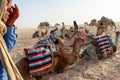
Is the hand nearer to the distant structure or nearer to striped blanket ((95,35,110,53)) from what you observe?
striped blanket ((95,35,110,53))

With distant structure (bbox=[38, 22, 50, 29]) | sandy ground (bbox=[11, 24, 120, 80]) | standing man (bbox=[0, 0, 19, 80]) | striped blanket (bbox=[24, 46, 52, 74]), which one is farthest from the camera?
distant structure (bbox=[38, 22, 50, 29])

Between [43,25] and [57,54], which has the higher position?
[57,54]

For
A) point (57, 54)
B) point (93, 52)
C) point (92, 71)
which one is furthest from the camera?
point (93, 52)

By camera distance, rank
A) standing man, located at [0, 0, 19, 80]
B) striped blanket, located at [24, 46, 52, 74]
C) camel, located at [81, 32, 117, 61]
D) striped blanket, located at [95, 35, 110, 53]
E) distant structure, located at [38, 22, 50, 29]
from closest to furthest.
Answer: standing man, located at [0, 0, 19, 80]
striped blanket, located at [24, 46, 52, 74]
striped blanket, located at [95, 35, 110, 53]
camel, located at [81, 32, 117, 61]
distant structure, located at [38, 22, 50, 29]

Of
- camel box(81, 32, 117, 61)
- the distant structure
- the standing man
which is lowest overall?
the distant structure

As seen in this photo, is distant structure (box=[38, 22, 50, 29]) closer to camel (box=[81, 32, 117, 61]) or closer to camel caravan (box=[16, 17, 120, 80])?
camel (box=[81, 32, 117, 61])

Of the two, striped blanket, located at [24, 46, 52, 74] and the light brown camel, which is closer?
striped blanket, located at [24, 46, 52, 74]

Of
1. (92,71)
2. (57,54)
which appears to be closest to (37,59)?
(57,54)

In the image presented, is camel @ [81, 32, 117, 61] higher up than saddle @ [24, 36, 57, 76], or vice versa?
saddle @ [24, 36, 57, 76]

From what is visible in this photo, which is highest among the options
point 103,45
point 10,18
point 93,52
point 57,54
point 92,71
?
point 10,18

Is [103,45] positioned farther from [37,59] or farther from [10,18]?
[10,18]

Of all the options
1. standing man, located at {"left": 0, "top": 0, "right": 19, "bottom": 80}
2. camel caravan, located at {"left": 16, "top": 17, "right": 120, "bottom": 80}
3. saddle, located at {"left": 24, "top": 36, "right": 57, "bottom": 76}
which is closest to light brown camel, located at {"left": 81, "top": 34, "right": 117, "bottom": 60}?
camel caravan, located at {"left": 16, "top": 17, "right": 120, "bottom": 80}

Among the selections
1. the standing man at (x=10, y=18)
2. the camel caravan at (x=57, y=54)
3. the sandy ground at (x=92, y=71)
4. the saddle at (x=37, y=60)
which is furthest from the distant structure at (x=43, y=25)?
the standing man at (x=10, y=18)

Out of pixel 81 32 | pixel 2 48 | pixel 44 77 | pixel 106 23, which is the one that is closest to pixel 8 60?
pixel 2 48
